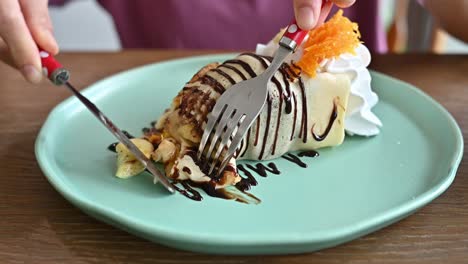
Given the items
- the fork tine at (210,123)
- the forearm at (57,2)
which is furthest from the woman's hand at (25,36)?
the forearm at (57,2)

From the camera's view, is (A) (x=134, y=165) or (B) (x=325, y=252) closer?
(B) (x=325, y=252)

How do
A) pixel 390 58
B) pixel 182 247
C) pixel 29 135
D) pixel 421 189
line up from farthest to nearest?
pixel 390 58, pixel 29 135, pixel 421 189, pixel 182 247

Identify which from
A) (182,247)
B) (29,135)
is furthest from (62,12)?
(182,247)

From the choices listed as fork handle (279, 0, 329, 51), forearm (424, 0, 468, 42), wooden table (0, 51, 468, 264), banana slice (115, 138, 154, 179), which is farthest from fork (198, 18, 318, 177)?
forearm (424, 0, 468, 42)

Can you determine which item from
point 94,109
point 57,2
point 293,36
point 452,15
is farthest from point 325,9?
point 57,2

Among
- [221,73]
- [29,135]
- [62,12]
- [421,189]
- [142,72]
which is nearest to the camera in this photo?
[421,189]

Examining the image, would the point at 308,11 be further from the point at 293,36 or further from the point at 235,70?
the point at 235,70

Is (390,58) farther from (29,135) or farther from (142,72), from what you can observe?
(29,135)
